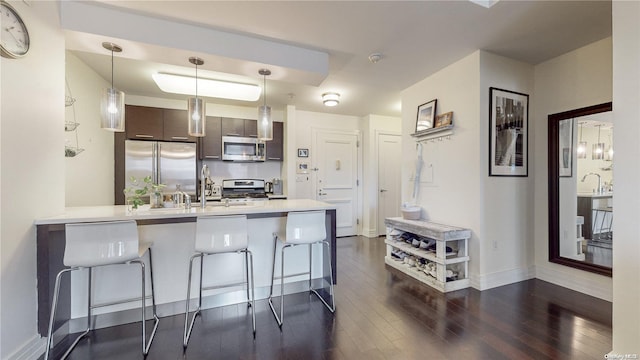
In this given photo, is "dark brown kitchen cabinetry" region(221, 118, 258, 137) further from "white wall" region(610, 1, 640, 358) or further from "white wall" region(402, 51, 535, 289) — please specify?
"white wall" region(610, 1, 640, 358)

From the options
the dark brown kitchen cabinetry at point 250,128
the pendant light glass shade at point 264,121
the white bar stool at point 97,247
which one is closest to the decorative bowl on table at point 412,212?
the pendant light glass shade at point 264,121

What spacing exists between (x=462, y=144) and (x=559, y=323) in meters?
1.78

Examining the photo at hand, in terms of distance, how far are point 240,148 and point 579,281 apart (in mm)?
4667

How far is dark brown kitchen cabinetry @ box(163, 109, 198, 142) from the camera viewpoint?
404 cm

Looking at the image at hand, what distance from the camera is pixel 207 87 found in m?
3.24

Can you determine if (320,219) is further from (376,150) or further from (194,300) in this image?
(376,150)

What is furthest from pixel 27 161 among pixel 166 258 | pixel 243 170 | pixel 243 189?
pixel 243 170

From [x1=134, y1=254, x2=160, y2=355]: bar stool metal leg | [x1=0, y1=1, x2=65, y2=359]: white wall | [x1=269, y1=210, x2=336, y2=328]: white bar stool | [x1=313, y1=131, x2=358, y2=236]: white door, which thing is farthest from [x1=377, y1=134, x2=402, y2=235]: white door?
[x1=0, y1=1, x2=65, y2=359]: white wall

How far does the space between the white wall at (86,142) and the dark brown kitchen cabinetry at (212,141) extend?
124 cm

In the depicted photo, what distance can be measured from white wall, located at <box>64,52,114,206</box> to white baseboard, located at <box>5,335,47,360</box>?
1.44 m

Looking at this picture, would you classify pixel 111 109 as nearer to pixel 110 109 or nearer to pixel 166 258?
pixel 110 109

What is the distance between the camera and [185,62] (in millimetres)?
2492

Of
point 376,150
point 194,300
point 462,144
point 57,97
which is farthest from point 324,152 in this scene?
point 57,97

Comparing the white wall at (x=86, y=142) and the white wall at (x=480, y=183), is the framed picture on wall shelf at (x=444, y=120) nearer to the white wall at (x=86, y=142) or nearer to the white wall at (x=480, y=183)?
the white wall at (x=480, y=183)
